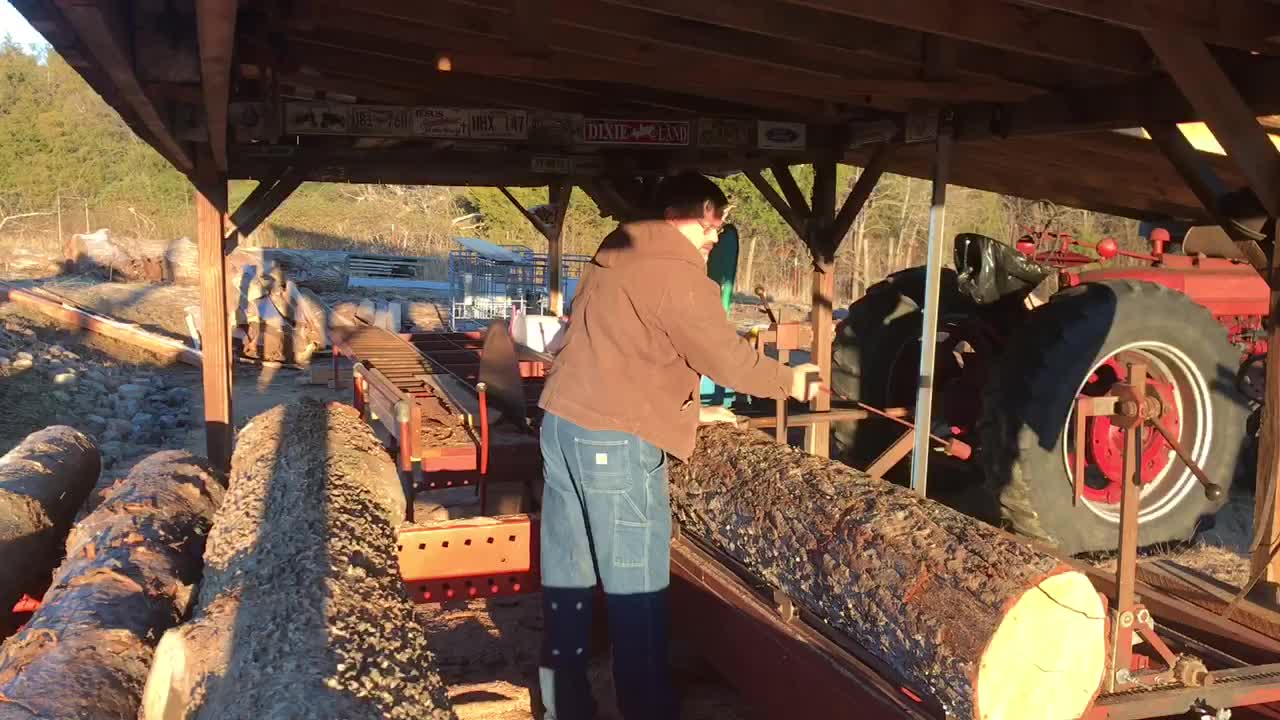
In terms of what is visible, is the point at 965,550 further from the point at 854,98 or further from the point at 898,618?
the point at 854,98

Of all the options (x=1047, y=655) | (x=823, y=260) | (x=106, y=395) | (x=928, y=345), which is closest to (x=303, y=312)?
(x=106, y=395)

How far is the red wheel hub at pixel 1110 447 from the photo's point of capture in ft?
17.5

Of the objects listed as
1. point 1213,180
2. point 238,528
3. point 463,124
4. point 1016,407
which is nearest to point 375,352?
point 463,124

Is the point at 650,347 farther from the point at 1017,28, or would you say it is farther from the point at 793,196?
the point at 793,196

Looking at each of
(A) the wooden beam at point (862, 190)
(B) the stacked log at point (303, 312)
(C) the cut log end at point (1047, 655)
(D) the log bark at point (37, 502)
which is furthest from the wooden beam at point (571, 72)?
(B) the stacked log at point (303, 312)

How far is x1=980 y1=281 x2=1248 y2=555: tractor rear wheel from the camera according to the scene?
501 centimetres

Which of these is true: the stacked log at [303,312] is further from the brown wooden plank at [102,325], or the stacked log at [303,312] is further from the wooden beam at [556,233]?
the wooden beam at [556,233]

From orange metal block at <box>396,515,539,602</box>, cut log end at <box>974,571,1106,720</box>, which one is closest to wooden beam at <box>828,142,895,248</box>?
orange metal block at <box>396,515,539,602</box>

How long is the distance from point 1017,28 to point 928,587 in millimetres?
2187

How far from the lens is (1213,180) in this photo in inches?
155

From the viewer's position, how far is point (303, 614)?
283 centimetres

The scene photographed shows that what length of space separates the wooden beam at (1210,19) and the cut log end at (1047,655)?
1.73 metres

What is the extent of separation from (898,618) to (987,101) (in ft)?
10.6

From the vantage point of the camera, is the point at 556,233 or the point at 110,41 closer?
the point at 110,41
